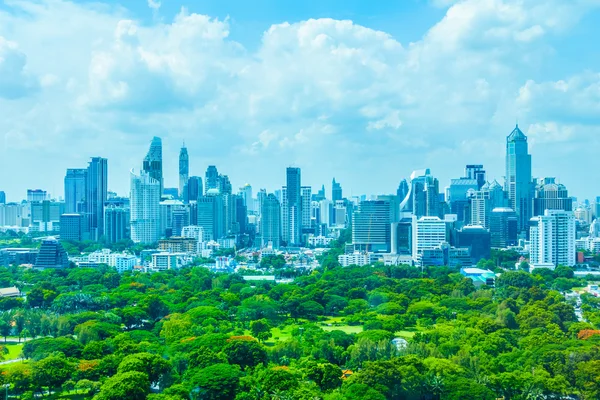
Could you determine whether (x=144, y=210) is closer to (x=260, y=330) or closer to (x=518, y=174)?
(x=518, y=174)

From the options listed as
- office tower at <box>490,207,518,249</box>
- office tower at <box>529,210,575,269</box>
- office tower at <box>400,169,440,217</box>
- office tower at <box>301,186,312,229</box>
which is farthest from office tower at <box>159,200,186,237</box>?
office tower at <box>529,210,575,269</box>

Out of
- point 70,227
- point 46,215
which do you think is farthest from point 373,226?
point 46,215

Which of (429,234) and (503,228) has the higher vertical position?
(429,234)

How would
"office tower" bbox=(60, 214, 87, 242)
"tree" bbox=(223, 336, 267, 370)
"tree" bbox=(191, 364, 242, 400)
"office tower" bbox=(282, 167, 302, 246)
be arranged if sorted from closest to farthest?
"tree" bbox=(191, 364, 242, 400) → "tree" bbox=(223, 336, 267, 370) → "office tower" bbox=(60, 214, 87, 242) → "office tower" bbox=(282, 167, 302, 246)

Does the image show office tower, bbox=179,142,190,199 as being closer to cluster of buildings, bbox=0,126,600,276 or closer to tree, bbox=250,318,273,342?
cluster of buildings, bbox=0,126,600,276

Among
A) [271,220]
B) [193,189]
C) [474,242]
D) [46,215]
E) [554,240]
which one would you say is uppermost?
[193,189]

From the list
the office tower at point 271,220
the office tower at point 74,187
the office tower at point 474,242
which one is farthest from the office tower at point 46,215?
the office tower at point 474,242

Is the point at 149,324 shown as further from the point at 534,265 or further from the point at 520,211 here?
the point at 520,211
